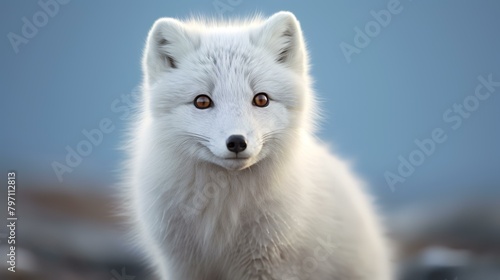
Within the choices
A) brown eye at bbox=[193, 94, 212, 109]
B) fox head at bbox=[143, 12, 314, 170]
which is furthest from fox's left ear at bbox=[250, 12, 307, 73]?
brown eye at bbox=[193, 94, 212, 109]

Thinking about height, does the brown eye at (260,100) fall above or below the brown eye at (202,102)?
above

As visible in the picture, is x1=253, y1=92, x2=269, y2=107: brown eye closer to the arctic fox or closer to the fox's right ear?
the arctic fox

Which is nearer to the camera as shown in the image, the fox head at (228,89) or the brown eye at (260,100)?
the fox head at (228,89)

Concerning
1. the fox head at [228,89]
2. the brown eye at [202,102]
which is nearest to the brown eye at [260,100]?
the fox head at [228,89]

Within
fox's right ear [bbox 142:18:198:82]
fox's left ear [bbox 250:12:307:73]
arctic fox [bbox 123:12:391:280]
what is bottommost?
arctic fox [bbox 123:12:391:280]

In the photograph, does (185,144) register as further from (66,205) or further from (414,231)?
(414,231)

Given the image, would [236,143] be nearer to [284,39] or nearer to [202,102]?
[202,102]

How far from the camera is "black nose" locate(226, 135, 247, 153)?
278 cm

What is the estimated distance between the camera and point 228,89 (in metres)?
2.96

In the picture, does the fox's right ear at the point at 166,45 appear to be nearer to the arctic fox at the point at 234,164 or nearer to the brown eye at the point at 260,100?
the arctic fox at the point at 234,164

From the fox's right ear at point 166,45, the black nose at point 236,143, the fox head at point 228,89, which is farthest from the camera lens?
the fox's right ear at point 166,45

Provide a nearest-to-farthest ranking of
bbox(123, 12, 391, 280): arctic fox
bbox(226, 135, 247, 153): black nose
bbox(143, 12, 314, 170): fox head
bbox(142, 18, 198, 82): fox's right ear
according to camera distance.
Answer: bbox(226, 135, 247, 153): black nose
bbox(143, 12, 314, 170): fox head
bbox(123, 12, 391, 280): arctic fox
bbox(142, 18, 198, 82): fox's right ear

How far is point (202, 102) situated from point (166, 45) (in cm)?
40

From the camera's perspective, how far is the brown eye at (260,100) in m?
3.02
